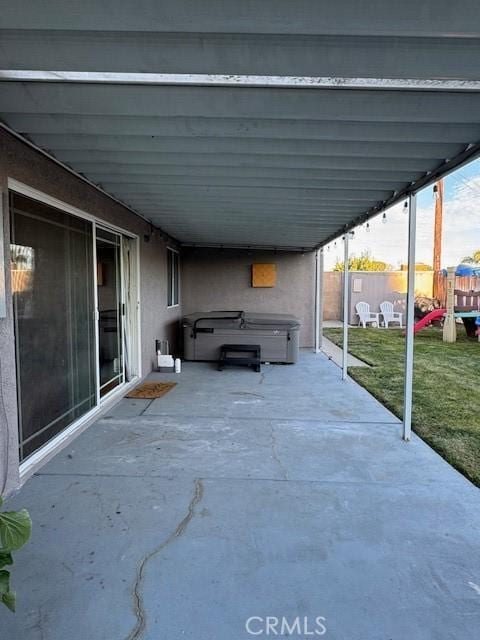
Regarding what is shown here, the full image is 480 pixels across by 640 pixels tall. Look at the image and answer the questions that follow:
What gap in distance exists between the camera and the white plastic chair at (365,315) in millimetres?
15234

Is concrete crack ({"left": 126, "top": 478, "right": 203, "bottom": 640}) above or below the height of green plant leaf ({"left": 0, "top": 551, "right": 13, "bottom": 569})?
below

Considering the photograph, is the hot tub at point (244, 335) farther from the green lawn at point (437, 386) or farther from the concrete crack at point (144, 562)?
the concrete crack at point (144, 562)

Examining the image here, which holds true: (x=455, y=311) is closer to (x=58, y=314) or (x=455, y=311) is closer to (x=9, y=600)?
(x=58, y=314)

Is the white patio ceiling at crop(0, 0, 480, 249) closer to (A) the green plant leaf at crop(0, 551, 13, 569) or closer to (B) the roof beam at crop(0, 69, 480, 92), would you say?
(B) the roof beam at crop(0, 69, 480, 92)

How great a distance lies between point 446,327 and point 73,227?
10699 mm

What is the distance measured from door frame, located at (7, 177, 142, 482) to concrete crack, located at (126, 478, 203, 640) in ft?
4.16

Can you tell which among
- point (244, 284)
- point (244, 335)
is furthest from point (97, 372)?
point (244, 284)

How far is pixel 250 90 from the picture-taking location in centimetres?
213

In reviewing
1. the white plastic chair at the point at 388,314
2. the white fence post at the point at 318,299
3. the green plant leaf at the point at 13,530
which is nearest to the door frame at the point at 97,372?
the green plant leaf at the point at 13,530

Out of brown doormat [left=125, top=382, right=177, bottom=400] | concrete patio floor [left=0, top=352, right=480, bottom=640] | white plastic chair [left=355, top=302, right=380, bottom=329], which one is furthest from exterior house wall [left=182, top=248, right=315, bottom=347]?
white plastic chair [left=355, top=302, right=380, bottom=329]

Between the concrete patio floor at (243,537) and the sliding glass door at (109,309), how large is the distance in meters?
1.02

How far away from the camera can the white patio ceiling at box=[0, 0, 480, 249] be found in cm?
154

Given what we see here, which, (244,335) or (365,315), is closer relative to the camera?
(244,335)

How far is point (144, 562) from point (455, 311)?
1231 centimetres
